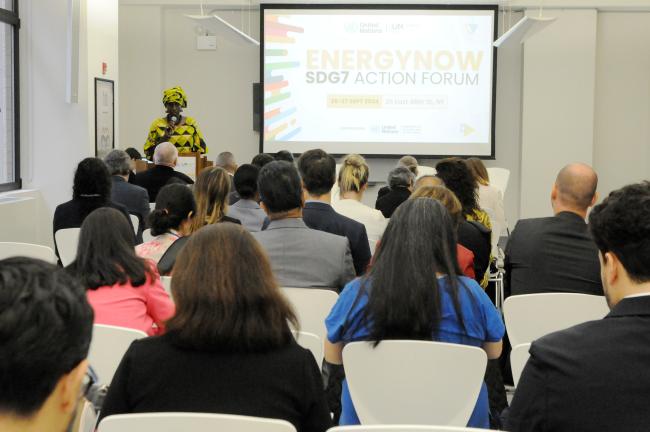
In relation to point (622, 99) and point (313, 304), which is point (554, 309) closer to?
point (313, 304)

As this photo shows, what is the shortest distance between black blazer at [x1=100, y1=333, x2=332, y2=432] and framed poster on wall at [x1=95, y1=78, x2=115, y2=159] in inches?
266

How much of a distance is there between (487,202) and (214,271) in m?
4.75

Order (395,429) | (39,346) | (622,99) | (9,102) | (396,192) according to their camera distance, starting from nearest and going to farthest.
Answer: (39,346)
(395,429)
(396,192)
(9,102)
(622,99)

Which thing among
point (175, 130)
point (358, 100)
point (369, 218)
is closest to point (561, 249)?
point (369, 218)

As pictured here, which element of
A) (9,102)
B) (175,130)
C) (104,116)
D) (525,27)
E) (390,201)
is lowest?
(390,201)

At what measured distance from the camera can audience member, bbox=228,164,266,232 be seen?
5234mm

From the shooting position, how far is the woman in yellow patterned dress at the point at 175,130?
8297 mm

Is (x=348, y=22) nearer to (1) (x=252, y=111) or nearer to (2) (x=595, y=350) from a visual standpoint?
(1) (x=252, y=111)

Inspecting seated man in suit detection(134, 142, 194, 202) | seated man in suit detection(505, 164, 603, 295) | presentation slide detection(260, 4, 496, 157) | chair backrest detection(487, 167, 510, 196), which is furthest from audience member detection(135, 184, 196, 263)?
presentation slide detection(260, 4, 496, 157)

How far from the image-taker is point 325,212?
457 centimetres

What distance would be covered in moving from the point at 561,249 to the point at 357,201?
1.77m

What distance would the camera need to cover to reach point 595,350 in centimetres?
172

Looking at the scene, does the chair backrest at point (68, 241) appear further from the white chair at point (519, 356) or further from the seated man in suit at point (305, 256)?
the white chair at point (519, 356)

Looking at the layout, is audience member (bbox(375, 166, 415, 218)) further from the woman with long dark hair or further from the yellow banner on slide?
the yellow banner on slide
